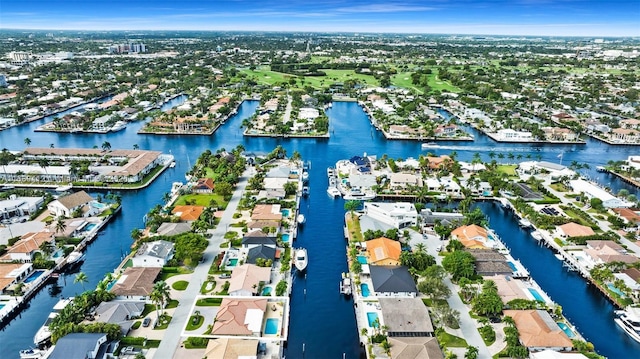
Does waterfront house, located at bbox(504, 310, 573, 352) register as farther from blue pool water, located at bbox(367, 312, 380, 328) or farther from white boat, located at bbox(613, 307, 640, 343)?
blue pool water, located at bbox(367, 312, 380, 328)

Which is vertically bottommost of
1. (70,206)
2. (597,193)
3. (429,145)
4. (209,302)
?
(209,302)

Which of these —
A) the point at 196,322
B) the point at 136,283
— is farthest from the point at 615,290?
the point at 136,283

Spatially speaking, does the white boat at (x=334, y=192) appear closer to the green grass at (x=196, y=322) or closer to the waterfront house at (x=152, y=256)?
the waterfront house at (x=152, y=256)

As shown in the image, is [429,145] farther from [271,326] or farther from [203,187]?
[271,326]

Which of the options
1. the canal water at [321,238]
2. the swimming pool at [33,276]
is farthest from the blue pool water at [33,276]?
the canal water at [321,238]

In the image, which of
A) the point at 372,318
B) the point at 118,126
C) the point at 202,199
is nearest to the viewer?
the point at 372,318

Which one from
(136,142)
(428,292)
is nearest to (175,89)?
(136,142)

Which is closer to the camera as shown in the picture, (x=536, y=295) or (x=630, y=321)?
(x=630, y=321)
